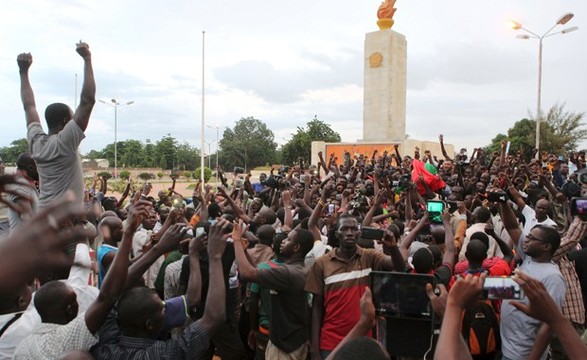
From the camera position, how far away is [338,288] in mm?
3906

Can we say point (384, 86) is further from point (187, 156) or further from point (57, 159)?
point (187, 156)

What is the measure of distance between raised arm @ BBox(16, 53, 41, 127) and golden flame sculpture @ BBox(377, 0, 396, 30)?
26.3m

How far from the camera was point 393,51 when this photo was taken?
2733 centimetres

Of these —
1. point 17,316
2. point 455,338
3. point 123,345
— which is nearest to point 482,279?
point 455,338

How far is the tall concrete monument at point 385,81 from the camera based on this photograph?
89.8 ft

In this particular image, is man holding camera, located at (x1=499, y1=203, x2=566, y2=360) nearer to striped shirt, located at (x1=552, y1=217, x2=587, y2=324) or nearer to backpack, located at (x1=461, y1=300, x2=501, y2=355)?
backpack, located at (x1=461, y1=300, x2=501, y2=355)

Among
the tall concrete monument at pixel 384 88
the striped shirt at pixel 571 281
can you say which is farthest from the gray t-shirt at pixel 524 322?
the tall concrete monument at pixel 384 88

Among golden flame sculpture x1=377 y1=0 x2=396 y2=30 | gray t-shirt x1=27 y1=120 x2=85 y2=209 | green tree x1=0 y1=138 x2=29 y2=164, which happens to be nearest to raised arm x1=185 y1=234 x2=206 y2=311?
gray t-shirt x1=27 y1=120 x2=85 y2=209

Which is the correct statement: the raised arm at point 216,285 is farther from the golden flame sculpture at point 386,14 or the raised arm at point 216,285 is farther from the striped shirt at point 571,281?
the golden flame sculpture at point 386,14

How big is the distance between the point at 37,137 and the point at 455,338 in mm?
3053

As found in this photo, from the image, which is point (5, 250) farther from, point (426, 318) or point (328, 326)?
point (328, 326)

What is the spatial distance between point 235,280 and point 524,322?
2.74 meters

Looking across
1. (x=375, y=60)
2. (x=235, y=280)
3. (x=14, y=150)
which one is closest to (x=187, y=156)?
(x=14, y=150)

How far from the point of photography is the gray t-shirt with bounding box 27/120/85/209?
3349 mm
